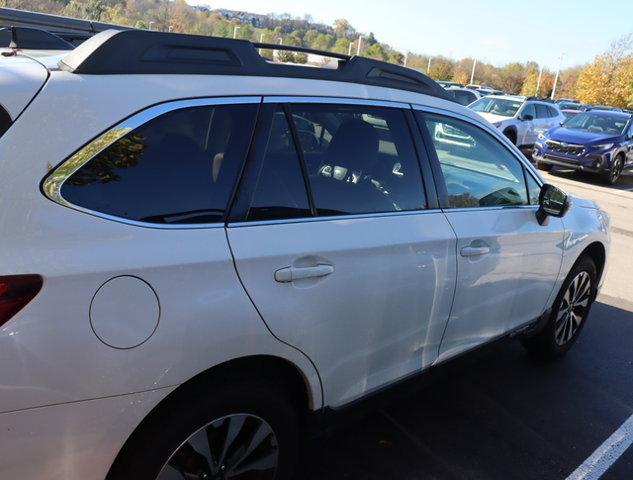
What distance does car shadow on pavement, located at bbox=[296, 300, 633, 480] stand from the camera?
2920mm

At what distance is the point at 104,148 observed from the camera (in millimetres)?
1732

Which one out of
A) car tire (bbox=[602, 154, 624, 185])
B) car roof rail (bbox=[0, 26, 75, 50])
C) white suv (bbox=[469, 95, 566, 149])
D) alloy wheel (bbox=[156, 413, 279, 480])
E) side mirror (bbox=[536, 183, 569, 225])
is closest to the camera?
alloy wheel (bbox=[156, 413, 279, 480])

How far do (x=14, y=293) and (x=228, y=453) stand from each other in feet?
3.15

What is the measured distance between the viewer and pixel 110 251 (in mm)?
1665

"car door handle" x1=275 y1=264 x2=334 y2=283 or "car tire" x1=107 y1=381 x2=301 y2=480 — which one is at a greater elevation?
"car door handle" x1=275 y1=264 x2=334 y2=283

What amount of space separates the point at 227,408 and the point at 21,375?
0.69m

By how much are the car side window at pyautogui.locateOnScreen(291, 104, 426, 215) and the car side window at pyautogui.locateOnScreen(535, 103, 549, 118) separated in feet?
54.0


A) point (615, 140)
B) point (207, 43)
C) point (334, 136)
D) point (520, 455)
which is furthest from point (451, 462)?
point (615, 140)

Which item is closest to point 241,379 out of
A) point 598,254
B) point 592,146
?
point 598,254

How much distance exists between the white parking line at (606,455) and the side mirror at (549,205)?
4.32 ft

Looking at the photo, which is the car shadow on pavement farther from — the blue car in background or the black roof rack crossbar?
the blue car in background

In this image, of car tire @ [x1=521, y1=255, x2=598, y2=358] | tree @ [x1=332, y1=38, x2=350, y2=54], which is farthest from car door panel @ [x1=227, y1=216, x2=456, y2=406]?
tree @ [x1=332, y1=38, x2=350, y2=54]

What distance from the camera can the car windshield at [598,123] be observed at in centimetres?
1494

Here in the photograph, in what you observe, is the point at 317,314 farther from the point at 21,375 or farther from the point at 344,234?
the point at 21,375
